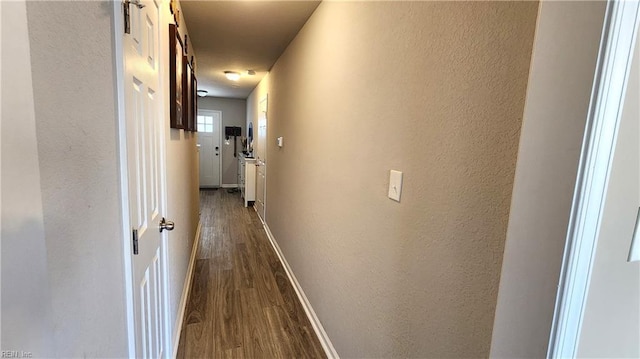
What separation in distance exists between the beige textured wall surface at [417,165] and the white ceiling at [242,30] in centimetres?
42

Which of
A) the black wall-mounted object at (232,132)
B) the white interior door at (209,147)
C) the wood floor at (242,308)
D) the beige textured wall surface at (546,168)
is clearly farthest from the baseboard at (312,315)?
the black wall-mounted object at (232,132)

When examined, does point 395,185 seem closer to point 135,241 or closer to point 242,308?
point 135,241

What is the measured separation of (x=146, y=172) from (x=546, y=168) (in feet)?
4.10

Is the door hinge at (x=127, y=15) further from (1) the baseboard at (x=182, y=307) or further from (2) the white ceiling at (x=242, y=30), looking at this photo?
(1) the baseboard at (x=182, y=307)

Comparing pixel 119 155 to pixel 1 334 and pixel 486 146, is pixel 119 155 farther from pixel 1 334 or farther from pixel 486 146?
pixel 486 146

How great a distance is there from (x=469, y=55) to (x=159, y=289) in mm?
1612

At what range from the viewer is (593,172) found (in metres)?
0.47

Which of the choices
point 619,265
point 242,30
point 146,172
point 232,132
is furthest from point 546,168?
point 232,132

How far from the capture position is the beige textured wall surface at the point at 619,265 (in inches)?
19.1

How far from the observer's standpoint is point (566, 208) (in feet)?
1.62

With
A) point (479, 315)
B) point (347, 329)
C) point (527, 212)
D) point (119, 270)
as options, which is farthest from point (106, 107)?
point (347, 329)

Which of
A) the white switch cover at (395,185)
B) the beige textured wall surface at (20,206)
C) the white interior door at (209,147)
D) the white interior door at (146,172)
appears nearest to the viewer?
the beige textured wall surface at (20,206)

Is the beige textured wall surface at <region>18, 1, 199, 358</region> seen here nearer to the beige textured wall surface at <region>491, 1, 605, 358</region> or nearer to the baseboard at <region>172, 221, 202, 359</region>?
the beige textured wall surface at <region>491, 1, 605, 358</region>

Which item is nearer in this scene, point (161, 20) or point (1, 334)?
point (1, 334)
